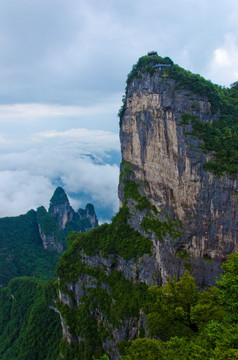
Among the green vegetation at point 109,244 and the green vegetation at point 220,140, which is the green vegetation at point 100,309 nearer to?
the green vegetation at point 109,244

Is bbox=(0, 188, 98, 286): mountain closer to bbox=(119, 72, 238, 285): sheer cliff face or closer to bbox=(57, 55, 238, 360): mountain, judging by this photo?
bbox=(57, 55, 238, 360): mountain

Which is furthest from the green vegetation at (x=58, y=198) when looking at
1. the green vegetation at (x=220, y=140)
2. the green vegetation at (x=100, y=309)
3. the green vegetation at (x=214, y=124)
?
the green vegetation at (x=220, y=140)

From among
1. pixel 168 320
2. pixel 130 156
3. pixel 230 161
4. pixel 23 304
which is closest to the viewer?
pixel 168 320

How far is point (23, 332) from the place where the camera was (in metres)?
41.7

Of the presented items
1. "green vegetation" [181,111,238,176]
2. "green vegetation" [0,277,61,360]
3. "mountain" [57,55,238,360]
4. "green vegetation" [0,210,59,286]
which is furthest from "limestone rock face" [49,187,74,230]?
"green vegetation" [181,111,238,176]

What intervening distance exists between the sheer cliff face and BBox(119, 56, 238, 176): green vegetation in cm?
55

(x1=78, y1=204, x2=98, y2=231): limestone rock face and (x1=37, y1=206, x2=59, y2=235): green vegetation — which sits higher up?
(x1=78, y1=204, x2=98, y2=231): limestone rock face

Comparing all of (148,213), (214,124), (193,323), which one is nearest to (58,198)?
(148,213)

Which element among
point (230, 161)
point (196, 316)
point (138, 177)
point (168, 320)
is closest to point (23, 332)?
point (138, 177)

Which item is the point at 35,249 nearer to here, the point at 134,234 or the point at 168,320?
the point at 134,234

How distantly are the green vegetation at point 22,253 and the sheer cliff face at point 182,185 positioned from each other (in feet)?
150

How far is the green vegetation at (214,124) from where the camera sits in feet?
73.4

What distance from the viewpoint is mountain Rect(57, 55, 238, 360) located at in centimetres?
2245

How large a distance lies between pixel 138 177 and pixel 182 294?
16.9 meters
